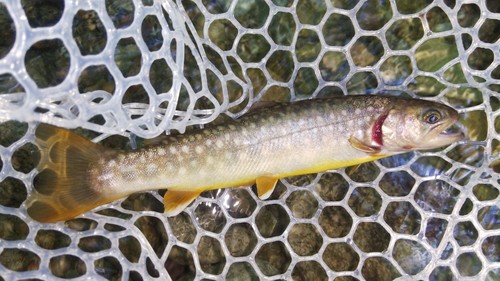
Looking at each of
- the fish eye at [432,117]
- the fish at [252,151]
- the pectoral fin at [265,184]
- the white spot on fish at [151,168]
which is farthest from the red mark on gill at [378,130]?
the white spot on fish at [151,168]

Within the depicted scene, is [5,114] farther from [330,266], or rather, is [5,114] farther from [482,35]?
[482,35]

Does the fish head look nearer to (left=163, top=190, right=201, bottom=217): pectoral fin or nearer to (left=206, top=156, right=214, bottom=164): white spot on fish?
(left=206, top=156, right=214, bottom=164): white spot on fish

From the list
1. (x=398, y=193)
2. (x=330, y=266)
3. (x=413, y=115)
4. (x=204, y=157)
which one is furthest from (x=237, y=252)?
(x=413, y=115)

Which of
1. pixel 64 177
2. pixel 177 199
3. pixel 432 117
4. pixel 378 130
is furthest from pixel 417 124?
pixel 64 177

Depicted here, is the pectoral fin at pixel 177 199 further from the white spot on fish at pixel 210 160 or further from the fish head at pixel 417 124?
the fish head at pixel 417 124

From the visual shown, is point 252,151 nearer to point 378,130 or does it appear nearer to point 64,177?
point 378,130

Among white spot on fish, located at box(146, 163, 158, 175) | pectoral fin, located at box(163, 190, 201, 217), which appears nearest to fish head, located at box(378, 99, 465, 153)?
pectoral fin, located at box(163, 190, 201, 217)
